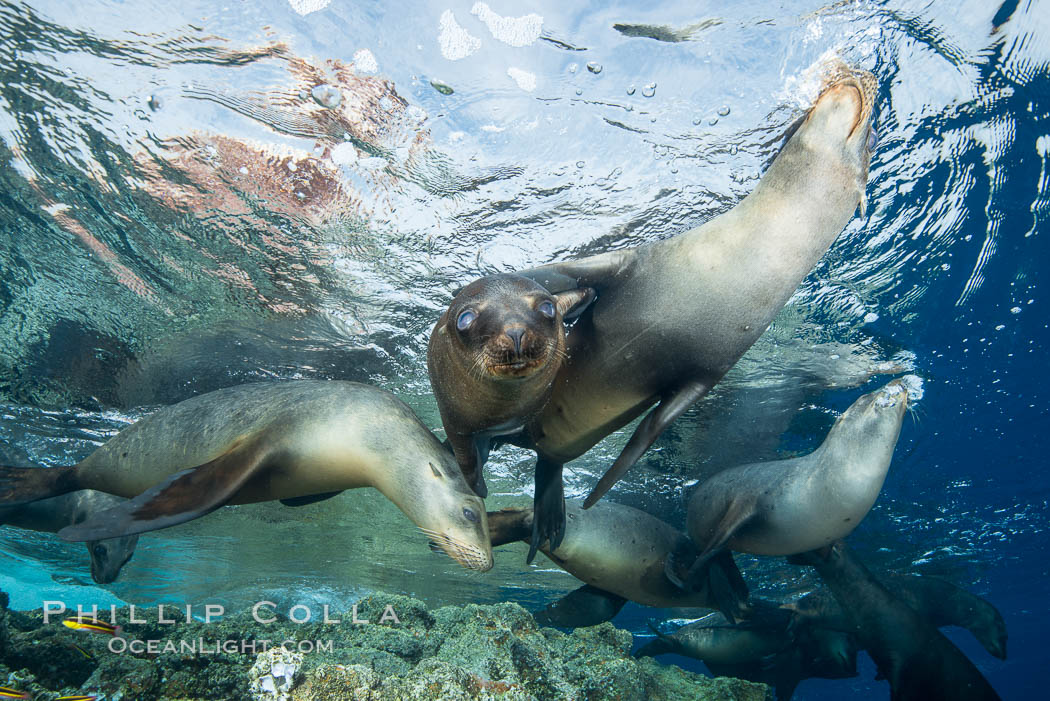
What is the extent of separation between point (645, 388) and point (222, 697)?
330cm

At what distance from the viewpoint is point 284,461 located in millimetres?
3402

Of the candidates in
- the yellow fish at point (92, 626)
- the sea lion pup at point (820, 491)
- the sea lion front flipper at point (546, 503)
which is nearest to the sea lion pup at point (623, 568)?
the sea lion pup at point (820, 491)

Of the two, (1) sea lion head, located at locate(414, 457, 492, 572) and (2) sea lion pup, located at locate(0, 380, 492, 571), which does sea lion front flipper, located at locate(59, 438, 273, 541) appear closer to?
(2) sea lion pup, located at locate(0, 380, 492, 571)

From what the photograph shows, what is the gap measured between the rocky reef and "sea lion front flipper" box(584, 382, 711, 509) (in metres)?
1.64

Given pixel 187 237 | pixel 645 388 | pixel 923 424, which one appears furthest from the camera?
pixel 923 424

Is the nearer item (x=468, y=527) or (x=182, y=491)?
(x=182, y=491)

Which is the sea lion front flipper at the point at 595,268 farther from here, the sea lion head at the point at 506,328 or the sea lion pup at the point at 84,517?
the sea lion pup at the point at 84,517

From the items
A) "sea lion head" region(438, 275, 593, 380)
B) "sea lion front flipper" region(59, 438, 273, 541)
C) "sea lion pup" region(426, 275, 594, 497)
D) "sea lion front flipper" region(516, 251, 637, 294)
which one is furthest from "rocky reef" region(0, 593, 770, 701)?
"sea lion front flipper" region(516, 251, 637, 294)

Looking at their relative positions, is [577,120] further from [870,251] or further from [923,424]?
[923,424]

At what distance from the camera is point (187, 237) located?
5.07 metres

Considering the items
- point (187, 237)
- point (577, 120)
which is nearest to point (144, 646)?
point (187, 237)

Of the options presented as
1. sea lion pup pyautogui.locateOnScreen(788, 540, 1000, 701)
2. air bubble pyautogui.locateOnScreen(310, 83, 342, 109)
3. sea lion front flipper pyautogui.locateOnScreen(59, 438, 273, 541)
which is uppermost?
air bubble pyautogui.locateOnScreen(310, 83, 342, 109)

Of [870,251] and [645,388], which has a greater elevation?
[870,251]

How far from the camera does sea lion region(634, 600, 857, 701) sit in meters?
7.30
